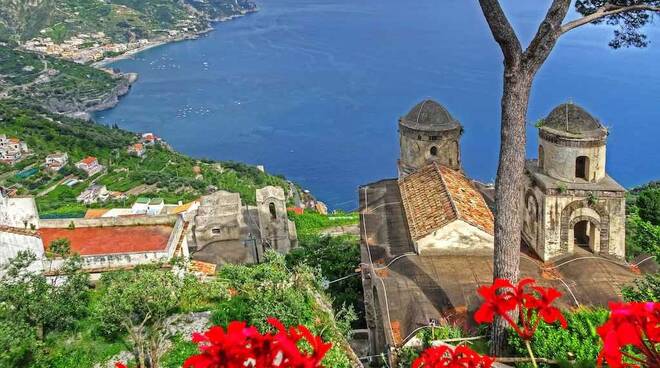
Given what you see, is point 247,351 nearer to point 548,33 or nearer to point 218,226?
point 548,33

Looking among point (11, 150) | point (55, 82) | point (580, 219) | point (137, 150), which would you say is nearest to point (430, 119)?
point (580, 219)

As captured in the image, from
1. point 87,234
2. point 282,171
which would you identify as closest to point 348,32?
point 282,171

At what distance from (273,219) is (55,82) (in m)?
78.4

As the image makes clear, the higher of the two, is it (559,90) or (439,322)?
(439,322)

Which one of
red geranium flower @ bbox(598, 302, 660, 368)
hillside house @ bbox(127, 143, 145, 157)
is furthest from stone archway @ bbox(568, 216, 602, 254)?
hillside house @ bbox(127, 143, 145, 157)

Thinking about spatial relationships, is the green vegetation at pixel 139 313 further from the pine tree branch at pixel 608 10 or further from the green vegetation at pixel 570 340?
the pine tree branch at pixel 608 10

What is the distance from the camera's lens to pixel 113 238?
15.2 m

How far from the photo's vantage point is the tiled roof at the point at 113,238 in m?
14.5

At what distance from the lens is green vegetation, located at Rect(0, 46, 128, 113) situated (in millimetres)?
82250

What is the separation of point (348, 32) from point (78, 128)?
62550 mm

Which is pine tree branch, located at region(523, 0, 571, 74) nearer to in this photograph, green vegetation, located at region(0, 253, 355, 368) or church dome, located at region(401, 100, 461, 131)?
green vegetation, located at region(0, 253, 355, 368)

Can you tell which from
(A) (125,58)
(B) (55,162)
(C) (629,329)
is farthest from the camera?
(A) (125,58)

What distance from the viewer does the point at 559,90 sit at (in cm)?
6431

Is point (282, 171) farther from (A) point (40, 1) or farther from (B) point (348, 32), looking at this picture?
(A) point (40, 1)
